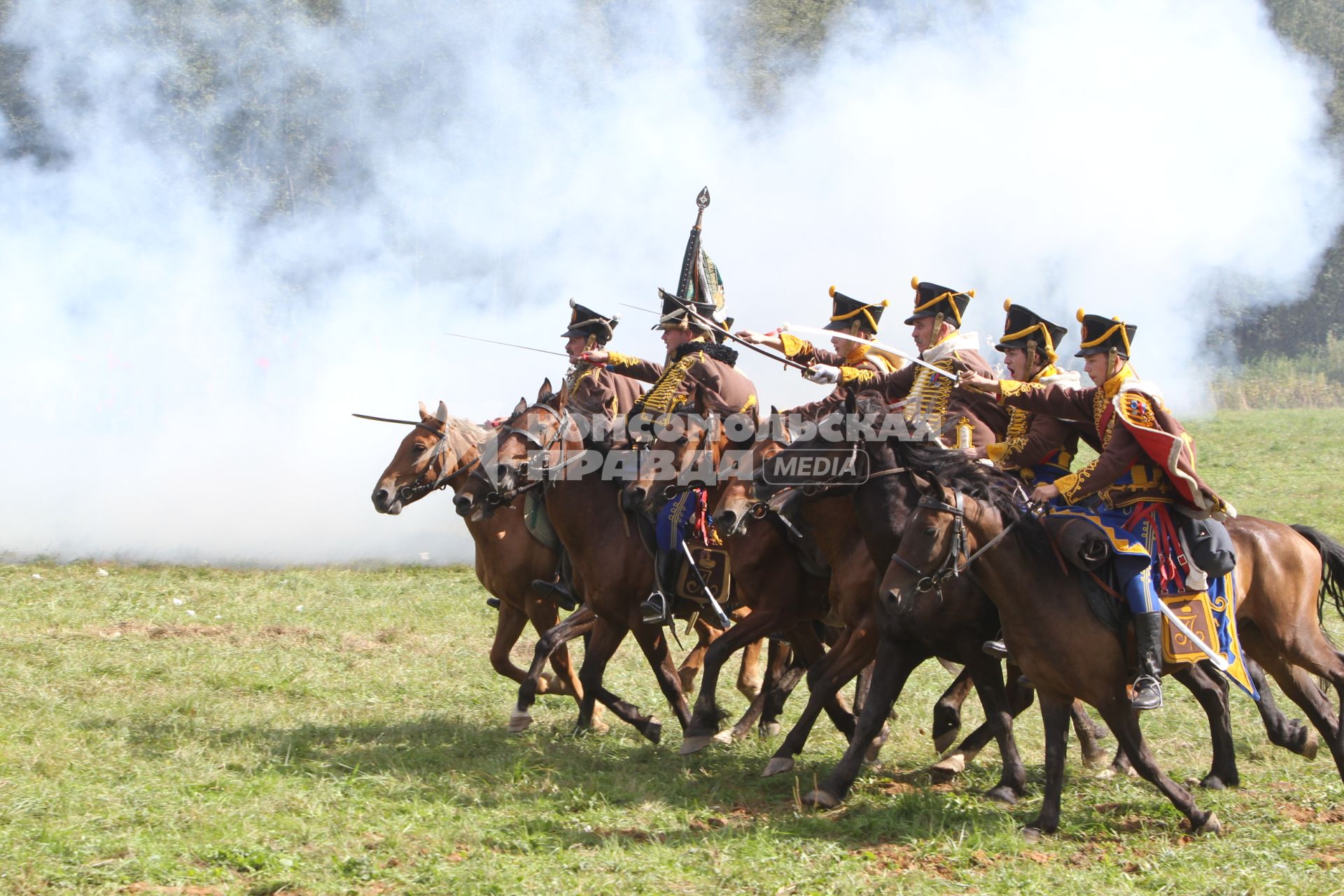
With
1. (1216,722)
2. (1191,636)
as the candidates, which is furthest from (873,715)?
(1216,722)

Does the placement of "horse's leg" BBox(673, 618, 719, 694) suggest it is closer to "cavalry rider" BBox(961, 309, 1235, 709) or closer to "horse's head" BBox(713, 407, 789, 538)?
"horse's head" BBox(713, 407, 789, 538)

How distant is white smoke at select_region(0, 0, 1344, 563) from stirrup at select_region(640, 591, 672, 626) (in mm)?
9171

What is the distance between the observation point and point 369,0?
21.5m

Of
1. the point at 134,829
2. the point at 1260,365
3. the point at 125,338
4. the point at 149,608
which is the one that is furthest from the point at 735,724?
the point at 1260,365

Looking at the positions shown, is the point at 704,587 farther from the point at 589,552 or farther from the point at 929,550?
the point at 929,550

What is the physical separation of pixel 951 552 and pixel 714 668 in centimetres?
194

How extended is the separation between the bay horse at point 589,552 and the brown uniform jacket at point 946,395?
5.93 feet

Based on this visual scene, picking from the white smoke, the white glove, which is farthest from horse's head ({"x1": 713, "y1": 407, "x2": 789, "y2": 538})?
the white smoke

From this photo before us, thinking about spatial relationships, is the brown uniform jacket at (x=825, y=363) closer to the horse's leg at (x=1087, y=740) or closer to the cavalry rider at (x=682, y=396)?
the cavalry rider at (x=682, y=396)

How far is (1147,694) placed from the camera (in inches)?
252

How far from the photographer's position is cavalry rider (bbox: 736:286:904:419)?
9.23 m

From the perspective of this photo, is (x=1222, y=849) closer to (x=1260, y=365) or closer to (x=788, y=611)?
(x=788, y=611)

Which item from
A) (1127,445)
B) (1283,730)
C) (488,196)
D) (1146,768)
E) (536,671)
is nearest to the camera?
(1146,768)

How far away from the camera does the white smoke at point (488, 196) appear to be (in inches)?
730
